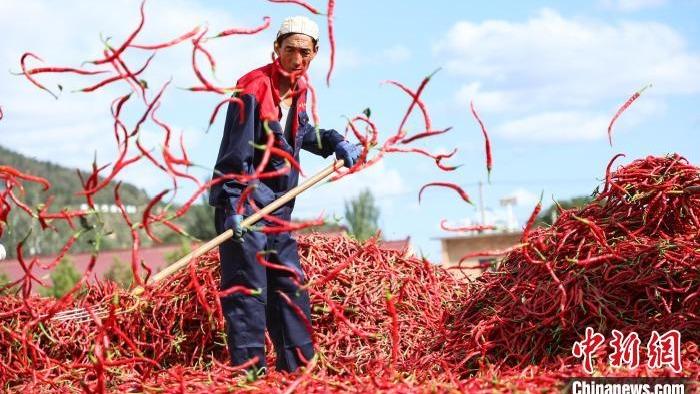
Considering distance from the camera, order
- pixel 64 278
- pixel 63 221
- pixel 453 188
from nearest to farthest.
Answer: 1. pixel 453 188
2. pixel 64 278
3. pixel 63 221

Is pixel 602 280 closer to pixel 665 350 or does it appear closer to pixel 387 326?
pixel 665 350

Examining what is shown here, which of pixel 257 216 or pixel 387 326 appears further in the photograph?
pixel 387 326

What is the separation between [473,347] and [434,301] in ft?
4.47

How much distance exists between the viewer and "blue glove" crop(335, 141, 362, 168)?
500cm

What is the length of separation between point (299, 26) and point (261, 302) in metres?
1.48

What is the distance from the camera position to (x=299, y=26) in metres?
4.82

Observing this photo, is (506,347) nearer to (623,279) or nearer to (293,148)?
(623,279)

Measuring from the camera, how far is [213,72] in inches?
153

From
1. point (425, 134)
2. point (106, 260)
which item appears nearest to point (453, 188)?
point (425, 134)

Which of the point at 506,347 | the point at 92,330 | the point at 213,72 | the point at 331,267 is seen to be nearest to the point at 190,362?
the point at 92,330

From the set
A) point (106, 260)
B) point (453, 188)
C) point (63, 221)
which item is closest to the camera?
point (453, 188)

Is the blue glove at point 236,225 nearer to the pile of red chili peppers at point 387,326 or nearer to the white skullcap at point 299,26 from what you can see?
the pile of red chili peppers at point 387,326

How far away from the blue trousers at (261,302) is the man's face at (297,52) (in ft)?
2.53

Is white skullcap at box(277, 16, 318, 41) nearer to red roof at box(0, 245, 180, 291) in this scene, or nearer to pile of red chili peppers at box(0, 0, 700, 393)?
pile of red chili peppers at box(0, 0, 700, 393)
